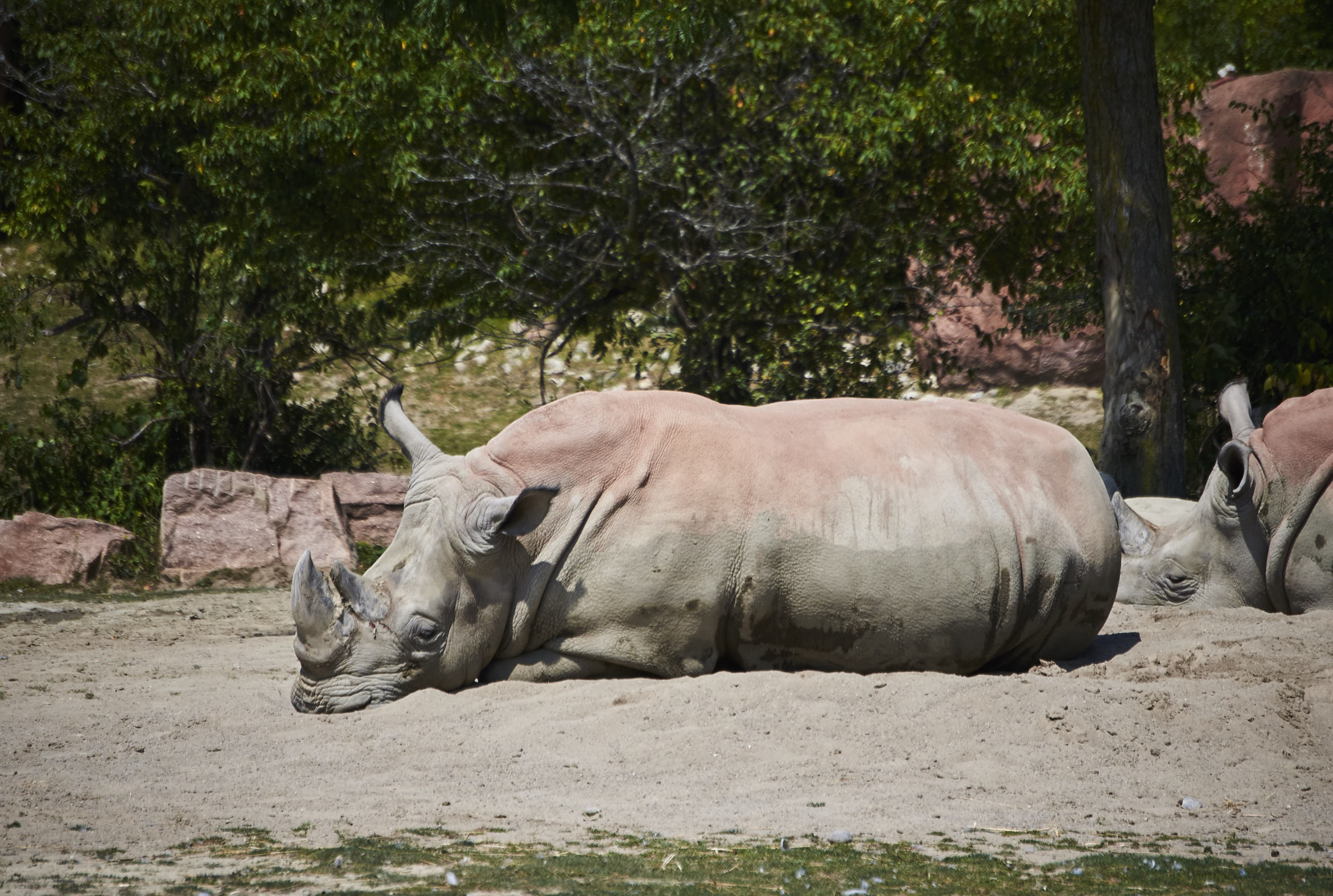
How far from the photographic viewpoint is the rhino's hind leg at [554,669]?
17.5 ft

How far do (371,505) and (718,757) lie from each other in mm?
5818

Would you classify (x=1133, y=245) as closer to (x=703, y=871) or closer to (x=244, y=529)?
(x=244, y=529)

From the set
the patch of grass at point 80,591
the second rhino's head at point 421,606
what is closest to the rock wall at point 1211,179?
the patch of grass at point 80,591

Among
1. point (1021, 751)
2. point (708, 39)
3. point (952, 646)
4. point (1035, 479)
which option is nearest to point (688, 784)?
point (1021, 751)

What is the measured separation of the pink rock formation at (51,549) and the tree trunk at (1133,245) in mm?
6698

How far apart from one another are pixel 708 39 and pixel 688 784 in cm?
758

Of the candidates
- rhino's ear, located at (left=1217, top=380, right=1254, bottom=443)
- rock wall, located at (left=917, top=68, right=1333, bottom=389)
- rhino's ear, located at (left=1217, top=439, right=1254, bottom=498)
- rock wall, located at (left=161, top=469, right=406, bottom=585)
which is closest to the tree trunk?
rhino's ear, located at (left=1217, top=380, right=1254, bottom=443)

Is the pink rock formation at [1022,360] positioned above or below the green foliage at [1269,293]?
below

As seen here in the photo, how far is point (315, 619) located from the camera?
16.7ft

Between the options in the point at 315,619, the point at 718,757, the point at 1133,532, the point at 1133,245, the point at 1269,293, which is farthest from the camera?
the point at 1269,293

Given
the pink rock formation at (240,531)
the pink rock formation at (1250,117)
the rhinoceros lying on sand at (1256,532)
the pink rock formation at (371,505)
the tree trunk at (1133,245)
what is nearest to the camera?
the rhinoceros lying on sand at (1256,532)

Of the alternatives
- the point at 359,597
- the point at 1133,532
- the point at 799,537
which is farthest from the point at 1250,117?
the point at 359,597

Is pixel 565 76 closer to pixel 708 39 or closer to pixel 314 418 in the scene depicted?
pixel 708 39

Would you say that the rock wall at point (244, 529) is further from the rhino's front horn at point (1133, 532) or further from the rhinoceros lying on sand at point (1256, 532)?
the rhinoceros lying on sand at point (1256, 532)
